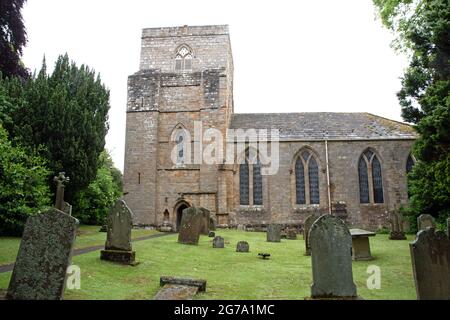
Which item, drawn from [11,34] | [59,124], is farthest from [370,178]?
[11,34]

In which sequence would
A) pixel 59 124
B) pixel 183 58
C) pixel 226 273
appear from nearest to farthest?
1. pixel 226 273
2. pixel 59 124
3. pixel 183 58

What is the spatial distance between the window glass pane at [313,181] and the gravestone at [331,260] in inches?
701

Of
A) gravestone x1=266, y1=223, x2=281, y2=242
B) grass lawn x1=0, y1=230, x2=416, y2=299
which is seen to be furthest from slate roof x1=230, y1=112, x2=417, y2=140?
grass lawn x1=0, y1=230, x2=416, y2=299

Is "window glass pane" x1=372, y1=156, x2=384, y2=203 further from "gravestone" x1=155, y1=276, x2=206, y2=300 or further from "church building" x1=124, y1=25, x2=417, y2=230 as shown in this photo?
"gravestone" x1=155, y1=276, x2=206, y2=300

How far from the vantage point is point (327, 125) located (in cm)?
2603

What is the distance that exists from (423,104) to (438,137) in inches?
102

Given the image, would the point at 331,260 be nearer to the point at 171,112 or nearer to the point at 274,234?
the point at 274,234

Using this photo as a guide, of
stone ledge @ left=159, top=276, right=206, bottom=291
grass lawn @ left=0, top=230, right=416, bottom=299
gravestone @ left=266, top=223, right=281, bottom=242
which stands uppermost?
gravestone @ left=266, top=223, right=281, bottom=242

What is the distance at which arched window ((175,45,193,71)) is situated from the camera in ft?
86.4

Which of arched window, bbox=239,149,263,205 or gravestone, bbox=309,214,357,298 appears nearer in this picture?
gravestone, bbox=309,214,357,298

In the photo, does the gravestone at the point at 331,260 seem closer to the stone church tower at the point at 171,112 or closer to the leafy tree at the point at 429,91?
the leafy tree at the point at 429,91

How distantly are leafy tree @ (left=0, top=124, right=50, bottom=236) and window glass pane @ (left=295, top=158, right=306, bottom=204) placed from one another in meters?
15.2

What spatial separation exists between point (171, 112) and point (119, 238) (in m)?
16.7

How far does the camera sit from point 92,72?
21.1 metres
